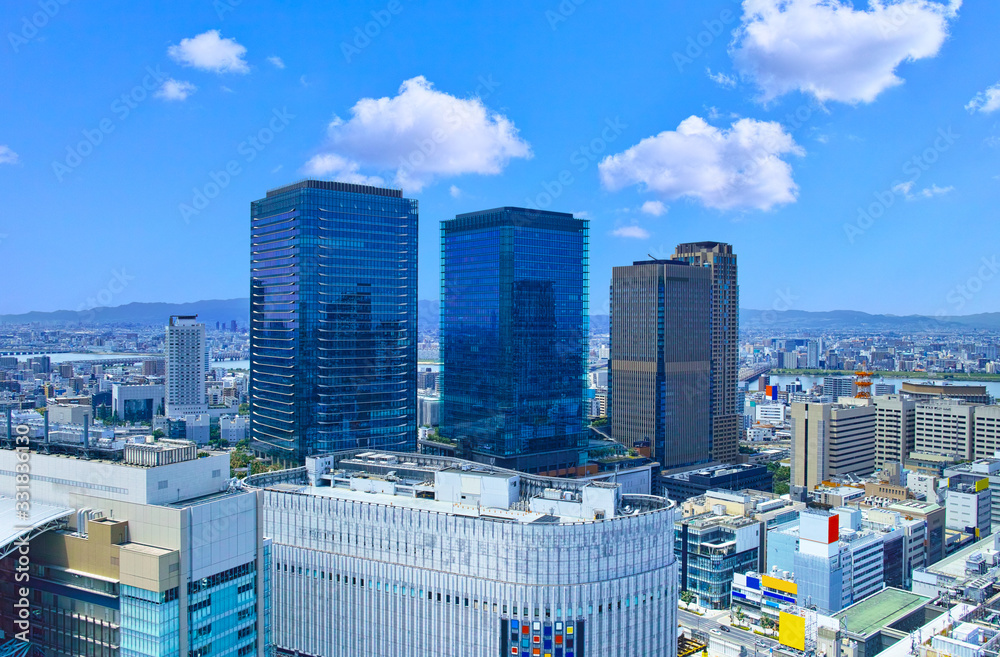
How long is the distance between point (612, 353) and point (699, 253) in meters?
15.4

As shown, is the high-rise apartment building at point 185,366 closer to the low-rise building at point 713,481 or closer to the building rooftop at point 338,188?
the building rooftop at point 338,188

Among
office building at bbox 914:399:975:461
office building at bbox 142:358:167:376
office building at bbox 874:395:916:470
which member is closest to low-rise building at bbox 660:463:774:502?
office building at bbox 874:395:916:470

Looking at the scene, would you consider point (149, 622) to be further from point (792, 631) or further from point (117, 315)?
point (117, 315)

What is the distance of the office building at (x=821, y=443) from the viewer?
6175 cm

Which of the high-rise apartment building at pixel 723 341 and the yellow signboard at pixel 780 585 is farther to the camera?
the high-rise apartment building at pixel 723 341

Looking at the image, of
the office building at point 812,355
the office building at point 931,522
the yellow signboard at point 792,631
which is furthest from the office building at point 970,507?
the office building at point 812,355

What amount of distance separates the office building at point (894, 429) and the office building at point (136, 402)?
272ft

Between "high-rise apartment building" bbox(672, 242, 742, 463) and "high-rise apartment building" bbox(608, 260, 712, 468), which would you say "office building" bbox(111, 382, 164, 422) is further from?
"high-rise apartment building" bbox(672, 242, 742, 463)

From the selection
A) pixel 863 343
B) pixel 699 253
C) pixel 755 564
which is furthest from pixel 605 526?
pixel 863 343

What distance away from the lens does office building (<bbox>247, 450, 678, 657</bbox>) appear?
22.4m

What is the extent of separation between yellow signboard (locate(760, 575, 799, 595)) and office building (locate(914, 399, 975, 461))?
131ft

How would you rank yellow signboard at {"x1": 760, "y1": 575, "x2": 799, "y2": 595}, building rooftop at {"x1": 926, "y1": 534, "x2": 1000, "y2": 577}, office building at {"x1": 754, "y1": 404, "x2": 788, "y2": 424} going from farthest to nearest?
1. office building at {"x1": 754, "y1": 404, "x2": 788, "y2": 424}
2. building rooftop at {"x1": 926, "y1": 534, "x2": 1000, "y2": 577}
3. yellow signboard at {"x1": 760, "y1": 575, "x2": 799, "y2": 595}

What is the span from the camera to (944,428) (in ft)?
227

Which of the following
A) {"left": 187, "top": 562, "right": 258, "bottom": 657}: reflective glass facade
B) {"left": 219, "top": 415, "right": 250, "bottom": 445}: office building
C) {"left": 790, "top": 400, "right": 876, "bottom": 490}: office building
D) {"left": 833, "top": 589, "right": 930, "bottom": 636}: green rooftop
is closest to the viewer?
{"left": 187, "top": 562, "right": 258, "bottom": 657}: reflective glass facade
